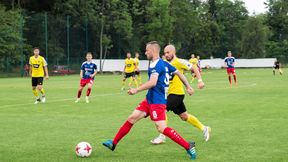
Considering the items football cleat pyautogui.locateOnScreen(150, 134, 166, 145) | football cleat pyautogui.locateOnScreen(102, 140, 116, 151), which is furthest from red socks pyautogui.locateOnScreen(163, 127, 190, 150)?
football cleat pyautogui.locateOnScreen(150, 134, 166, 145)

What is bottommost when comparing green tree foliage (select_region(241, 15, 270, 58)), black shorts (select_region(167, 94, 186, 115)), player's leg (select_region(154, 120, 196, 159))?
player's leg (select_region(154, 120, 196, 159))

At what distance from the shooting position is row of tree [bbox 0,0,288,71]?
57.7 m

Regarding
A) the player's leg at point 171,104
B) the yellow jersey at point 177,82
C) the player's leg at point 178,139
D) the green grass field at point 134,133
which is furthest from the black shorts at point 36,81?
the player's leg at point 178,139

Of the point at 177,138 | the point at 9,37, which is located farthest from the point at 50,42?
the point at 177,138

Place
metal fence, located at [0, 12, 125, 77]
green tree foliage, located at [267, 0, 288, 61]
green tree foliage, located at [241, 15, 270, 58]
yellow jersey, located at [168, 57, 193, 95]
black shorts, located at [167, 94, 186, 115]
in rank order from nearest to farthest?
black shorts, located at [167, 94, 186, 115]
yellow jersey, located at [168, 57, 193, 95]
metal fence, located at [0, 12, 125, 77]
green tree foliage, located at [241, 15, 270, 58]
green tree foliage, located at [267, 0, 288, 61]

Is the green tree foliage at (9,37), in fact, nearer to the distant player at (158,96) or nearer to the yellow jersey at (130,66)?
the yellow jersey at (130,66)

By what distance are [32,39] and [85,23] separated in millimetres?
10151

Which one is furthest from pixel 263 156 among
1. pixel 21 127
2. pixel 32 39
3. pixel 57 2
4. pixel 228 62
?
pixel 57 2

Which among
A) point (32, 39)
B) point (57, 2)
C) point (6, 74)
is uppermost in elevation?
point (57, 2)

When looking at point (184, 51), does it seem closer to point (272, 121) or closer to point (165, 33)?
point (165, 33)

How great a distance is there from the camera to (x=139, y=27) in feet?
265

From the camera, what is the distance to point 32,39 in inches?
2267

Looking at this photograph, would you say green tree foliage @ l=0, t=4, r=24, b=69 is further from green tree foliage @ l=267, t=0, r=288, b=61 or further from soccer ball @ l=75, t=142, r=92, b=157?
green tree foliage @ l=267, t=0, r=288, b=61

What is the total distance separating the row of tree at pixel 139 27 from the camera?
57.7 metres
